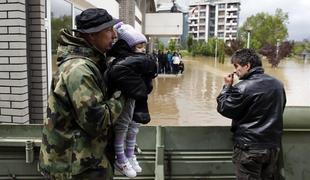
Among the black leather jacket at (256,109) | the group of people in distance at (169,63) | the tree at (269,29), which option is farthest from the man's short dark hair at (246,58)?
the tree at (269,29)

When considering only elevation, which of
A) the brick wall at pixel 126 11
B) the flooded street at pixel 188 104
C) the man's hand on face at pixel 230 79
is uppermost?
the brick wall at pixel 126 11

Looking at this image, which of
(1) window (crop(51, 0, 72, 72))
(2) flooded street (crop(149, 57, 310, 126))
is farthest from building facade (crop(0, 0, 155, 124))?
(2) flooded street (crop(149, 57, 310, 126))

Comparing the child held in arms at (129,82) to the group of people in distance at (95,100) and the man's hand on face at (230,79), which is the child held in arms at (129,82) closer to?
the group of people in distance at (95,100)

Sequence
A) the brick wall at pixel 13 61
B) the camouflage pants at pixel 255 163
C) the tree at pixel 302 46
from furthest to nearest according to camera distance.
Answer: the tree at pixel 302 46, the brick wall at pixel 13 61, the camouflage pants at pixel 255 163

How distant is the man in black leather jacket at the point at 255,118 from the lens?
9.46 feet

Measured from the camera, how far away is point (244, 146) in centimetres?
291

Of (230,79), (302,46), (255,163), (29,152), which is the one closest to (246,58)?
(230,79)

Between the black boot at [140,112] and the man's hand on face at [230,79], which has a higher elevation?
the man's hand on face at [230,79]

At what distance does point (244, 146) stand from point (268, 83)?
0.53 meters

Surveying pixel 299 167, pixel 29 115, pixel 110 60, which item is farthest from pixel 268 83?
pixel 29 115

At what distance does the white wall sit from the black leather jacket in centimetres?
2895

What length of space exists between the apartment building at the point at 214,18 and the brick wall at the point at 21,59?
138302mm

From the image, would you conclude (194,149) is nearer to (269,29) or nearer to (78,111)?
(78,111)

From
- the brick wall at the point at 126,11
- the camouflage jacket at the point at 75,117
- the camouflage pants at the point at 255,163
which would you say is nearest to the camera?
the camouflage jacket at the point at 75,117
